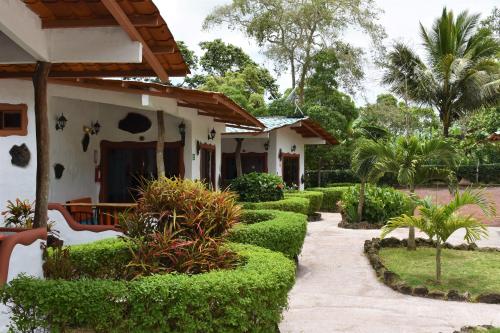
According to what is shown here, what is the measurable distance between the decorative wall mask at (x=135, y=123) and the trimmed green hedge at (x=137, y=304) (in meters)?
8.35

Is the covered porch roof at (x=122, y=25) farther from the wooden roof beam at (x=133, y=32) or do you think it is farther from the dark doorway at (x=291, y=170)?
the dark doorway at (x=291, y=170)

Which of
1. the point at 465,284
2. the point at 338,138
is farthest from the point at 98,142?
the point at 338,138

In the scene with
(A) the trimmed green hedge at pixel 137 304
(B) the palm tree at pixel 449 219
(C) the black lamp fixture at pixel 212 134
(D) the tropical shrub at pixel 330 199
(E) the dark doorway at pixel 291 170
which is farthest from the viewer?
(D) the tropical shrub at pixel 330 199

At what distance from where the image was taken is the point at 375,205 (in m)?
17.4

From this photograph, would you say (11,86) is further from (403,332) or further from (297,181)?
(297,181)

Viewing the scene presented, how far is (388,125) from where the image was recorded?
35781 millimetres

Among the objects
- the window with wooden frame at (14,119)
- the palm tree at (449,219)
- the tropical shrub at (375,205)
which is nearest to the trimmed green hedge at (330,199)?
the tropical shrub at (375,205)

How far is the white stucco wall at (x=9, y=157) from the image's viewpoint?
8562mm

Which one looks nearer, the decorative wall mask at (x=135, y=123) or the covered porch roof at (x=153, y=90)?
the covered porch roof at (x=153, y=90)

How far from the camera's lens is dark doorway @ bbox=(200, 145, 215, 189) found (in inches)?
554

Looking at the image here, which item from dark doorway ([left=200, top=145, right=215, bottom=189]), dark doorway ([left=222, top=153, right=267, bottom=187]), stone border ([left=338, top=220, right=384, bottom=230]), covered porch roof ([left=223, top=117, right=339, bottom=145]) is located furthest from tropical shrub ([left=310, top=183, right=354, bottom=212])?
dark doorway ([left=200, top=145, right=215, bottom=189])

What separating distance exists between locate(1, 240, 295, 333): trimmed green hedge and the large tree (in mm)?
27607

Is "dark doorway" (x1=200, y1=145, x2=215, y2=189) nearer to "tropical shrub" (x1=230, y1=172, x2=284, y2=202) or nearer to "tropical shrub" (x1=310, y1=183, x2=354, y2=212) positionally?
"tropical shrub" (x1=230, y1=172, x2=284, y2=202)

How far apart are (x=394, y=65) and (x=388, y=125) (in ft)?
24.8
